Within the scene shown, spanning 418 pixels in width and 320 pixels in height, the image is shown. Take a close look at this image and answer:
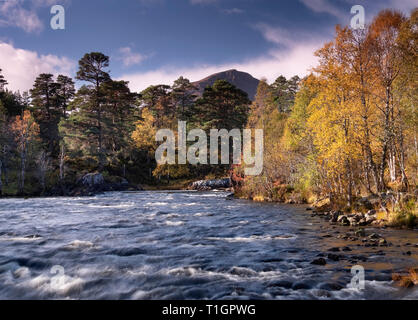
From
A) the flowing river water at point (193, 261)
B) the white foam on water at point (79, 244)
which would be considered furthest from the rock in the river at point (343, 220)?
the white foam on water at point (79, 244)

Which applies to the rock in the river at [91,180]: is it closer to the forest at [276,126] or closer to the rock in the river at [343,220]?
the forest at [276,126]

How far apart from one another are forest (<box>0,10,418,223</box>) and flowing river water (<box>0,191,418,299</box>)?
558 cm

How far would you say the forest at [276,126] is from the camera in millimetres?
16812

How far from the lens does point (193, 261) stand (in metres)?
8.85

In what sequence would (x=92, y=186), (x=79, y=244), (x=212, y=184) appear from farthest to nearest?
(x=212, y=184), (x=92, y=186), (x=79, y=244)

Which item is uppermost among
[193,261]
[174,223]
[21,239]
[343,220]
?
[343,220]

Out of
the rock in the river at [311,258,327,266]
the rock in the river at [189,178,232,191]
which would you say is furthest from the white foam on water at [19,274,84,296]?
the rock in the river at [189,178,232,191]

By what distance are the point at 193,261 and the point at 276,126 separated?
103 feet

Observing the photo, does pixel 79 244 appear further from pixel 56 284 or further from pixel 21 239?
pixel 56 284

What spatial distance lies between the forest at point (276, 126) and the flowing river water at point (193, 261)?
18.3 ft

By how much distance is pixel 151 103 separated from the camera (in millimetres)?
68000

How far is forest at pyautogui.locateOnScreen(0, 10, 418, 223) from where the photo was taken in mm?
16812

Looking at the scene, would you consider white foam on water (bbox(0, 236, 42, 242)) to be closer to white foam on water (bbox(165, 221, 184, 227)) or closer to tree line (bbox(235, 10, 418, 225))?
white foam on water (bbox(165, 221, 184, 227))

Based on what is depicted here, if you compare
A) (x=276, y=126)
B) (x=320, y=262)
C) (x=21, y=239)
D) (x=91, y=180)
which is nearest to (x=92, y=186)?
(x=91, y=180)
